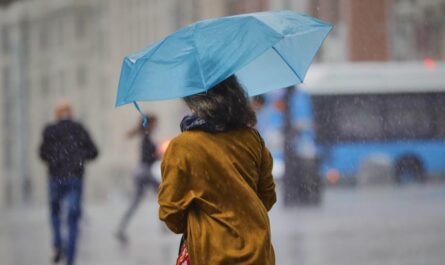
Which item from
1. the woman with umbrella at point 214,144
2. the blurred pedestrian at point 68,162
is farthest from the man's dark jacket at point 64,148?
the woman with umbrella at point 214,144

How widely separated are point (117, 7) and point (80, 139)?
4308 centimetres

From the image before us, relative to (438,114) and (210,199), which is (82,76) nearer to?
(438,114)

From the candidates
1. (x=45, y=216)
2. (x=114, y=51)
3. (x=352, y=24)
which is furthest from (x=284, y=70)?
(x=114, y=51)

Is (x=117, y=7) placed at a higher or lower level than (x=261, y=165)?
lower

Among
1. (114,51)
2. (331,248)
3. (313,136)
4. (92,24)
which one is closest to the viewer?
(331,248)

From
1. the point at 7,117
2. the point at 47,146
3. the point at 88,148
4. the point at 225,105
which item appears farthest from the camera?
the point at 7,117

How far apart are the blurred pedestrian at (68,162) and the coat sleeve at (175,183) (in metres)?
5.67

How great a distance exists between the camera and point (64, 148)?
1060 centimetres

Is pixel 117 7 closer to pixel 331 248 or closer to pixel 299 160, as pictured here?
pixel 299 160

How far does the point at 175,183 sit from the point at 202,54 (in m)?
0.61

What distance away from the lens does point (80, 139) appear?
413 inches

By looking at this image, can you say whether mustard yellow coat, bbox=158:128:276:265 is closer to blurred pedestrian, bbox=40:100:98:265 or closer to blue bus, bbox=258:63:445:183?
blurred pedestrian, bbox=40:100:98:265

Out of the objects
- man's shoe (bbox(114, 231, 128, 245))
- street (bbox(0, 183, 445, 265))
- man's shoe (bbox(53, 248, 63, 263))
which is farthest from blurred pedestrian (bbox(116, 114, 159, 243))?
man's shoe (bbox(53, 248, 63, 263))

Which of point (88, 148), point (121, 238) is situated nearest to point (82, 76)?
point (121, 238)
